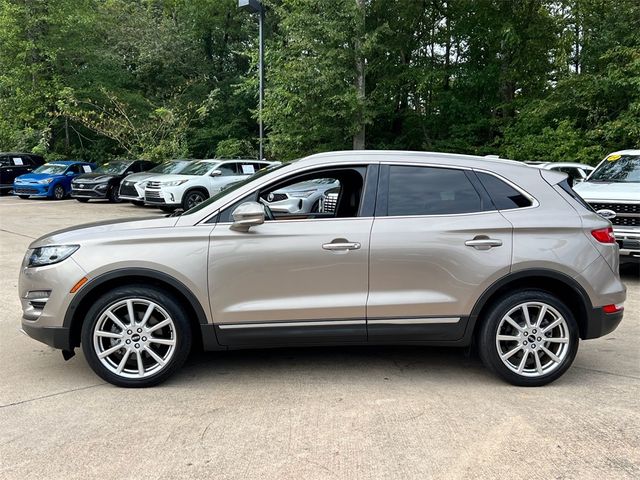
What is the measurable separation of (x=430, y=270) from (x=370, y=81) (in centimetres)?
1883

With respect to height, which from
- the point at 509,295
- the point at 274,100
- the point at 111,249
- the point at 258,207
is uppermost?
the point at 274,100

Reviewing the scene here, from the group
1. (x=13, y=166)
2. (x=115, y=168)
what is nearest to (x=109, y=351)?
(x=115, y=168)

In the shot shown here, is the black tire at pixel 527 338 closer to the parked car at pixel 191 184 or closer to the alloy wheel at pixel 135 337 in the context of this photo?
the alloy wheel at pixel 135 337

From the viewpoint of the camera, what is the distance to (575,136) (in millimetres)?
18469

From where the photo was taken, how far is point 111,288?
424 centimetres

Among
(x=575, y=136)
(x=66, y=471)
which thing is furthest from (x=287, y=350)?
(x=575, y=136)

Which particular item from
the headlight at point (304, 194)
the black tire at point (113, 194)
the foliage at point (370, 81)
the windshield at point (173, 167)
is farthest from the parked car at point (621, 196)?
the black tire at point (113, 194)

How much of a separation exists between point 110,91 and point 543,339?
29006mm

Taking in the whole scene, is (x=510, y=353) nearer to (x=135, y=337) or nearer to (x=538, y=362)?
(x=538, y=362)

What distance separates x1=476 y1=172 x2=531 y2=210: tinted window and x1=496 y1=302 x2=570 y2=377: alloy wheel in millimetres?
750

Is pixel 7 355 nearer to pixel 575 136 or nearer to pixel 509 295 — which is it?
pixel 509 295

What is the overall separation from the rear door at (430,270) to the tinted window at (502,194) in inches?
5.6

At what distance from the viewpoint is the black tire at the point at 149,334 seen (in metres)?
4.16

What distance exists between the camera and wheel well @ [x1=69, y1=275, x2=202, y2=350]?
13.8 feet
